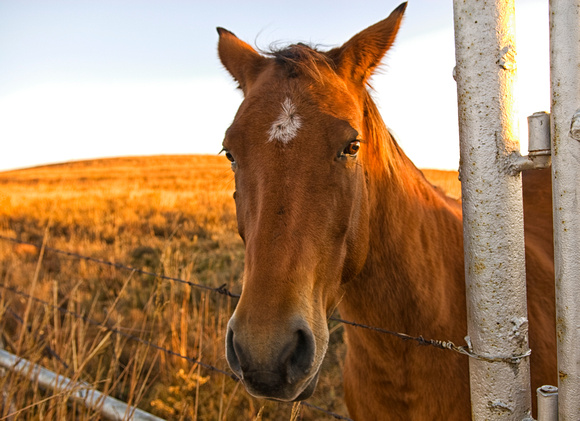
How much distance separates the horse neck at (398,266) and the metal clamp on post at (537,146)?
0.69 m

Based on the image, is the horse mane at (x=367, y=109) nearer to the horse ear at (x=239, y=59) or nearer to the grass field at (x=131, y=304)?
the horse ear at (x=239, y=59)

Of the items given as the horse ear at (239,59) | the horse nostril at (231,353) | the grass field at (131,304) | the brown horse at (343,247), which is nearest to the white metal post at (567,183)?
the brown horse at (343,247)

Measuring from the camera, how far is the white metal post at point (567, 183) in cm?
107

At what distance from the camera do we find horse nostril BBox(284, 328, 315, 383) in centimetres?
130

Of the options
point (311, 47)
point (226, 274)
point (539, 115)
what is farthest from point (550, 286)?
point (226, 274)

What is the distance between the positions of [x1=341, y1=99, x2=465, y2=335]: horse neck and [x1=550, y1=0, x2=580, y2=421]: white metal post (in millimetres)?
707

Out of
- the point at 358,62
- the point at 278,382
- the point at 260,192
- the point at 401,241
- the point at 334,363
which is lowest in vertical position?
the point at 334,363

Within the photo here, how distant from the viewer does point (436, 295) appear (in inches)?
73.0

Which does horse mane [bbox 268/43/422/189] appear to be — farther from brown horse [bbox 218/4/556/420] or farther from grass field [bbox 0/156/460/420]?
grass field [bbox 0/156/460/420]

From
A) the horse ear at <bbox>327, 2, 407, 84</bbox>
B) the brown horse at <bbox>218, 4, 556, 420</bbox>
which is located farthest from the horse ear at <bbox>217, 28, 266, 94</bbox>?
the horse ear at <bbox>327, 2, 407, 84</bbox>

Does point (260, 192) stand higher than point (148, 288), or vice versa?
point (260, 192)

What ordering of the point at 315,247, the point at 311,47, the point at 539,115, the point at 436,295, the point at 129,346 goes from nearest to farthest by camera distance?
the point at 539,115 < the point at 315,247 < the point at 436,295 < the point at 311,47 < the point at 129,346

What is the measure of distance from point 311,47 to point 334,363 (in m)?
3.47

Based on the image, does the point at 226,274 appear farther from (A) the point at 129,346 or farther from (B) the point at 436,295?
(B) the point at 436,295
